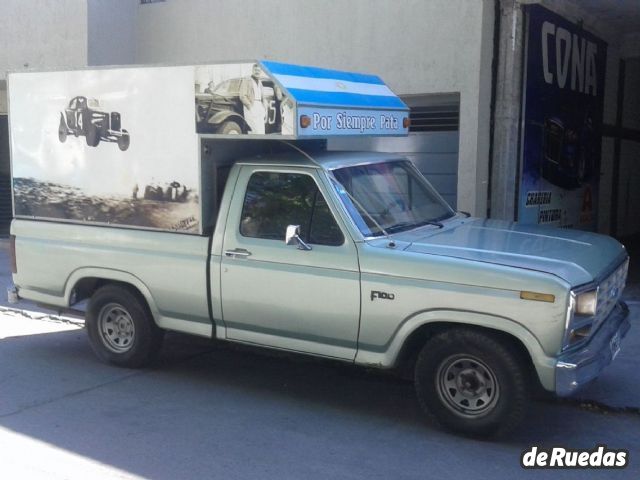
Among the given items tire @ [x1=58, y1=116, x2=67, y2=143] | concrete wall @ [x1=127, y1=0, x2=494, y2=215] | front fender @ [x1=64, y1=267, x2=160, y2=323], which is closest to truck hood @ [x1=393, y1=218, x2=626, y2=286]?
front fender @ [x1=64, y1=267, x2=160, y2=323]

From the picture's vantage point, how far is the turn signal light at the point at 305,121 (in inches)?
236

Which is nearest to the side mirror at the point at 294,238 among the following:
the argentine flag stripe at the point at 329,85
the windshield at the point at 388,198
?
the windshield at the point at 388,198

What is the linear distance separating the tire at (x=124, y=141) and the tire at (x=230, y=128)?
3.43 ft

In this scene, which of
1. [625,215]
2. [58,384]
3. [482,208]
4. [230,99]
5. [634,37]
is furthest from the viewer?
[625,215]

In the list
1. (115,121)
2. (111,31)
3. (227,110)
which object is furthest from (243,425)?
(111,31)

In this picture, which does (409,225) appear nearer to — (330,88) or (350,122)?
(350,122)

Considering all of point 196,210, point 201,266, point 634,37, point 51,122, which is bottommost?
point 201,266

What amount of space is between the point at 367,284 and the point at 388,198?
0.98m

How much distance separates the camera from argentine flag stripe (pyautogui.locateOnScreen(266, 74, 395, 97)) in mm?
6113

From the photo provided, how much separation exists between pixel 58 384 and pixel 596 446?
14.2 feet

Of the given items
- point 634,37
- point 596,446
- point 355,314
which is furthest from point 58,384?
point 634,37

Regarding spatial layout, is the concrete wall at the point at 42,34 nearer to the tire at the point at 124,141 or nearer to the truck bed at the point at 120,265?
the truck bed at the point at 120,265

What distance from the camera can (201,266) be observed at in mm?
6547

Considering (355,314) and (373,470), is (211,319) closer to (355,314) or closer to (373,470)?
(355,314)
